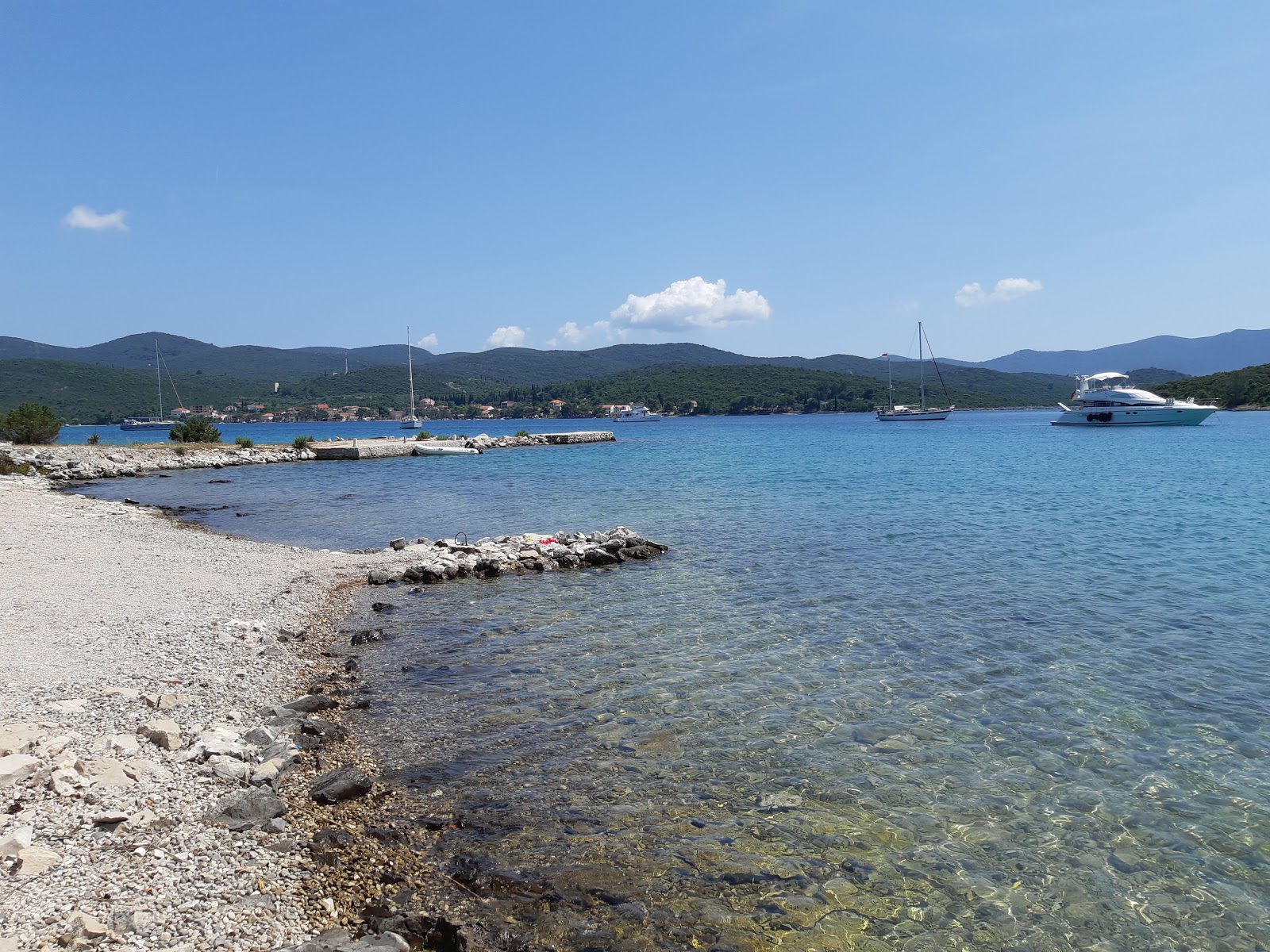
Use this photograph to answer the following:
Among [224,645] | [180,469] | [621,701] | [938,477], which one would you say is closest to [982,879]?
[621,701]

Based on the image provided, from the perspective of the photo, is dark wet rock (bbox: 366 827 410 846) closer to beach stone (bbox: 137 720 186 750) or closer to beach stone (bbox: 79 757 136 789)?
beach stone (bbox: 79 757 136 789)

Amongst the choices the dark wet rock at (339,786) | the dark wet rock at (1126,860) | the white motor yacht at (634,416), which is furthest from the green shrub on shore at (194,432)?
the white motor yacht at (634,416)

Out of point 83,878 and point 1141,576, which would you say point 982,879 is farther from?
point 1141,576

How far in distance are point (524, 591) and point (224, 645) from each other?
19.2 feet

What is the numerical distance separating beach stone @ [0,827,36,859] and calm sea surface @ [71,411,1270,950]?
112 inches

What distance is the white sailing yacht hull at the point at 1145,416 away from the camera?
292 ft

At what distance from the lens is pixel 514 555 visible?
58.4 ft

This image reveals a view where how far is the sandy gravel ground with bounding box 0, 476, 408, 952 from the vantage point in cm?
468

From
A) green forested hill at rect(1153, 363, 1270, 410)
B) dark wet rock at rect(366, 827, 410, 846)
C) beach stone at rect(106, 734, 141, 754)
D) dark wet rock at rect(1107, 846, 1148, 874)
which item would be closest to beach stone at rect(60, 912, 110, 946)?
dark wet rock at rect(366, 827, 410, 846)

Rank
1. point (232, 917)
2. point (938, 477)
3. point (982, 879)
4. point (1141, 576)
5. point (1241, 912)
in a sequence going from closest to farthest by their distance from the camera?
point (232, 917) < point (1241, 912) < point (982, 879) < point (1141, 576) < point (938, 477)

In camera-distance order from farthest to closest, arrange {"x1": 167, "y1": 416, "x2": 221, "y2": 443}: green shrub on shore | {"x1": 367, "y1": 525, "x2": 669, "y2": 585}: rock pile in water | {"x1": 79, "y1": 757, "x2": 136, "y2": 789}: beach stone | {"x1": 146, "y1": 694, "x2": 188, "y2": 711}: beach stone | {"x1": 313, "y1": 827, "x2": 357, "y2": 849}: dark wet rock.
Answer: {"x1": 167, "y1": 416, "x2": 221, "y2": 443}: green shrub on shore
{"x1": 367, "y1": 525, "x2": 669, "y2": 585}: rock pile in water
{"x1": 146, "y1": 694, "x2": 188, "y2": 711}: beach stone
{"x1": 79, "y1": 757, "x2": 136, "y2": 789}: beach stone
{"x1": 313, "y1": 827, "x2": 357, "y2": 849}: dark wet rock

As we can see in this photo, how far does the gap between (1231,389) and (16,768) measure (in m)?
164

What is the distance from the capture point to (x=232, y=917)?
15.6 ft

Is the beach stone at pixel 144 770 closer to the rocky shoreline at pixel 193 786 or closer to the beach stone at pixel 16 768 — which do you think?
the rocky shoreline at pixel 193 786
